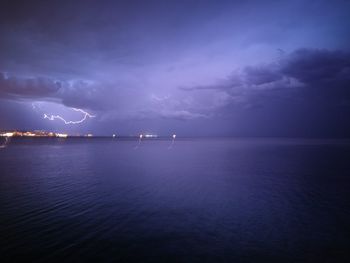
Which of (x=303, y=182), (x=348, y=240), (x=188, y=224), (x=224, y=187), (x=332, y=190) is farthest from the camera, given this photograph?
(x=303, y=182)

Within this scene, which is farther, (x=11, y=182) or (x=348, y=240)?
(x=11, y=182)

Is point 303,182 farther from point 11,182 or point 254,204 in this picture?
point 11,182

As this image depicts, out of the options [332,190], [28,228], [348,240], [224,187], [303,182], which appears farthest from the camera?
[303,182]

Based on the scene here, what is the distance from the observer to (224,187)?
4566 cm

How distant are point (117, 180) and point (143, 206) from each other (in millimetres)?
20021

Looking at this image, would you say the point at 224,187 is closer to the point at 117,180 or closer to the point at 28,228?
the point at 117,180

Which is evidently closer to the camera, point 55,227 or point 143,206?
point 55,227

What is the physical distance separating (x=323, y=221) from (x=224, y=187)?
1964 centimetres

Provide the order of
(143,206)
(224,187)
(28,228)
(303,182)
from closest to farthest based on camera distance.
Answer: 1. (28,228)
2. (143,206)
3. (224,187)
4. (303,182)

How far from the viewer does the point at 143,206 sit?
3247 cm

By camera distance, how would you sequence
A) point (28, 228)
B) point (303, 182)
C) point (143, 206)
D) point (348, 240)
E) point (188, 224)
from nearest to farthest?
1. point (348, 240)
2. point (28, 228)
3. point (188, 224)
4. point (143, 206)
5. point (303, 182)

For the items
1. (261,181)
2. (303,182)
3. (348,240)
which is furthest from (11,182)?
(303,182)

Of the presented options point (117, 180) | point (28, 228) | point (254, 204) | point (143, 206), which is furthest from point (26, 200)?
point (254, 204)

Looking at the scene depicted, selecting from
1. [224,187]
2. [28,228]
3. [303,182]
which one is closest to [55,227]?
[28,228]
